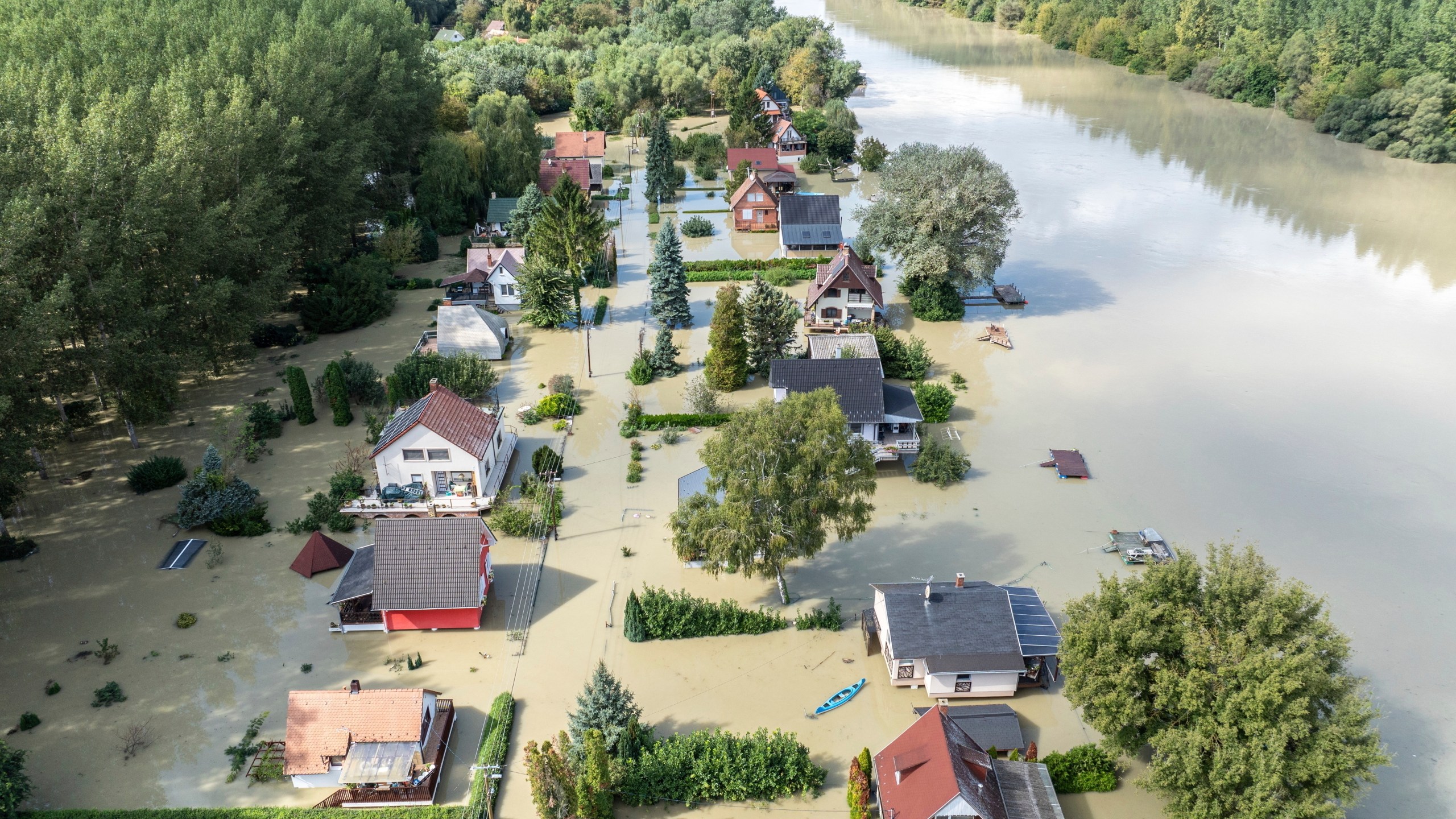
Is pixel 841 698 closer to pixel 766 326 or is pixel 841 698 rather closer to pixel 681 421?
pixel 681 421

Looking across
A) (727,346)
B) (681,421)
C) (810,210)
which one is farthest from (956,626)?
(810,210)

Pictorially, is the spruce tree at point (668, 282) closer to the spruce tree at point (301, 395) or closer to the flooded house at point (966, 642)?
the spruce tree at point (301, 395)

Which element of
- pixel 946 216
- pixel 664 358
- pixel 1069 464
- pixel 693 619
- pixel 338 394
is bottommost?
pixel 693 619

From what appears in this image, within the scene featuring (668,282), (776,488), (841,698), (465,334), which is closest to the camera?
(841,698)

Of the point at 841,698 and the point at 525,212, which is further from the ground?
the point at 525,212

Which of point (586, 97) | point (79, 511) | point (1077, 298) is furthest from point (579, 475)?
point (586, 97)

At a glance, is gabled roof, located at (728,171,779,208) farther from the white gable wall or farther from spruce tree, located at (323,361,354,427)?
the white gable wall

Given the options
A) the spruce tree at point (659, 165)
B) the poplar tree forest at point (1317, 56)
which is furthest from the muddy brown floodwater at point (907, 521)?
the poplar tree forest at point (1317, 56)
